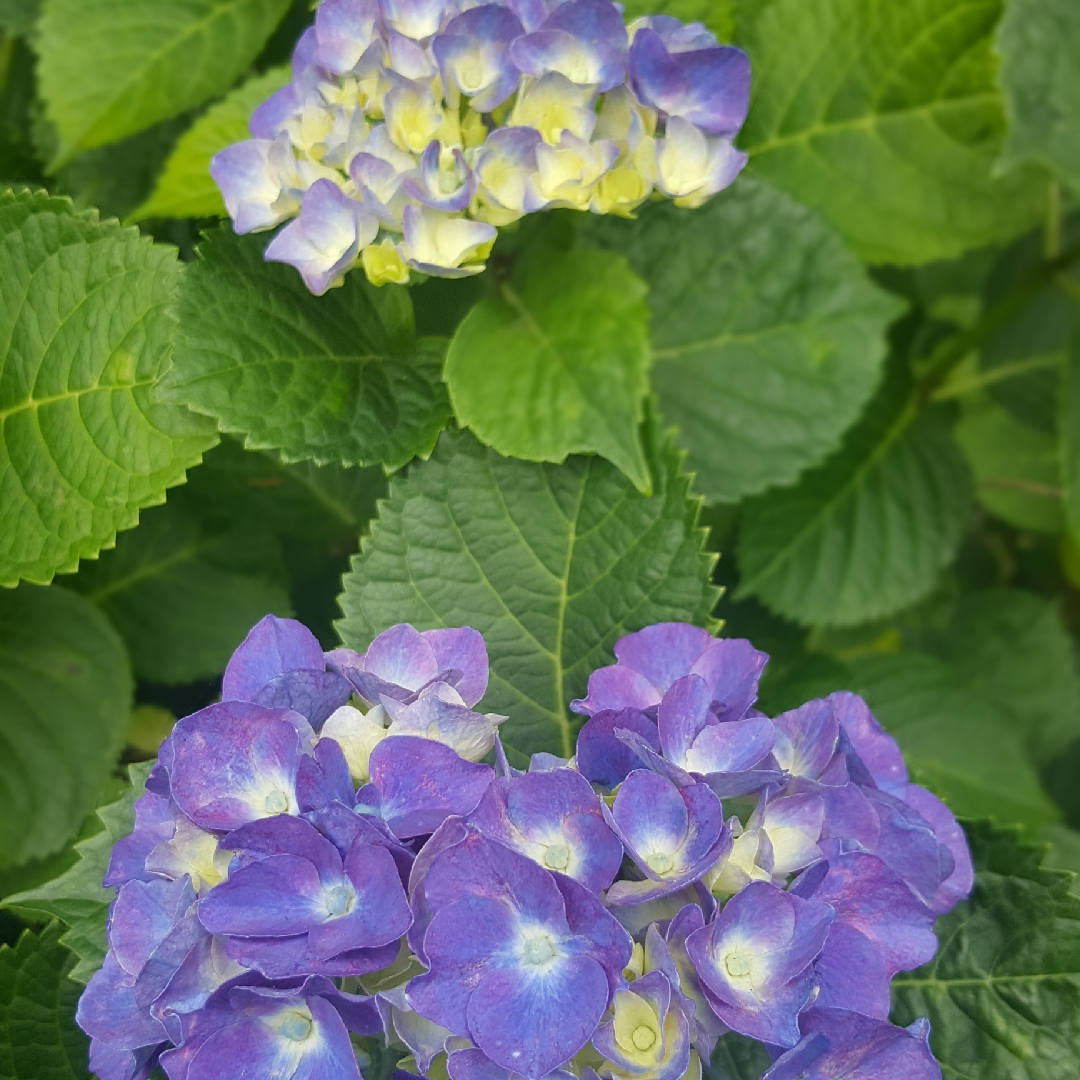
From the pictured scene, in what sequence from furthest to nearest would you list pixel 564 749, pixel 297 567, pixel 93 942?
pixel 297 567 < pixel 564 749 < pixel 93 942

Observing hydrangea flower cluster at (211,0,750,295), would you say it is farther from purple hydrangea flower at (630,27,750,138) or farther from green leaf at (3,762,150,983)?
green leaf at (3,762,150,983)

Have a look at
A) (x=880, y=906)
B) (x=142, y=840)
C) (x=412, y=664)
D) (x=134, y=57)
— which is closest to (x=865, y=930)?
(x=880, y=906)

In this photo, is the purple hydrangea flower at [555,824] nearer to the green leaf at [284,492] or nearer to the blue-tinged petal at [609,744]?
the blue-tinged petal at [609,744]

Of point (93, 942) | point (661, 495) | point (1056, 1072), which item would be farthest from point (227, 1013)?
point (1056, 1072)

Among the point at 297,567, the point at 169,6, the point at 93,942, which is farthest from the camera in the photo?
the point at 297,567

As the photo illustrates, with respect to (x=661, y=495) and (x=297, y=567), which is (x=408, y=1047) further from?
(x=297, y=567)
